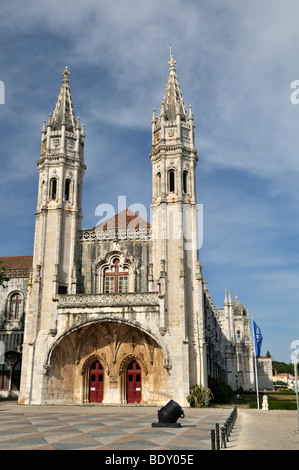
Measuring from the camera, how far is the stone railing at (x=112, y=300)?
29828 mm

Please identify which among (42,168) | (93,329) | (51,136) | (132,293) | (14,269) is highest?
(51,136)

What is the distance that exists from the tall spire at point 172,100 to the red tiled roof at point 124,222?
8599 millimetres

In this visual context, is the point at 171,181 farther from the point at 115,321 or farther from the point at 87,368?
the point at 87,368

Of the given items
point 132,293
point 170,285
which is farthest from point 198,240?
point 132,293

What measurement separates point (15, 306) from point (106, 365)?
39.8 feet

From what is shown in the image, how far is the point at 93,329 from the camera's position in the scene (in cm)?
3114

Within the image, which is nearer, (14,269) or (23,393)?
(23,393)

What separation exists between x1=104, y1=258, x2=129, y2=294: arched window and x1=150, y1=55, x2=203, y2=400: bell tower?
261cm

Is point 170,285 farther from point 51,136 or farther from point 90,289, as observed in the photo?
point 51,136

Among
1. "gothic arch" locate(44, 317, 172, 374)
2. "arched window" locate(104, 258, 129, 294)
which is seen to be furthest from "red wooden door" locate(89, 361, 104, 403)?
"arched window" locate(104, 258, 129, 294)

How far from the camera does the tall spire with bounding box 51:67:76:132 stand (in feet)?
120

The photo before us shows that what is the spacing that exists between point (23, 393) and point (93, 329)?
6.22m

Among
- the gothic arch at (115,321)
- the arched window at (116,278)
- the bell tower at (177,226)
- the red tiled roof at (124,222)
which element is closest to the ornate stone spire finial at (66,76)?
the bell tower at (177,226)
